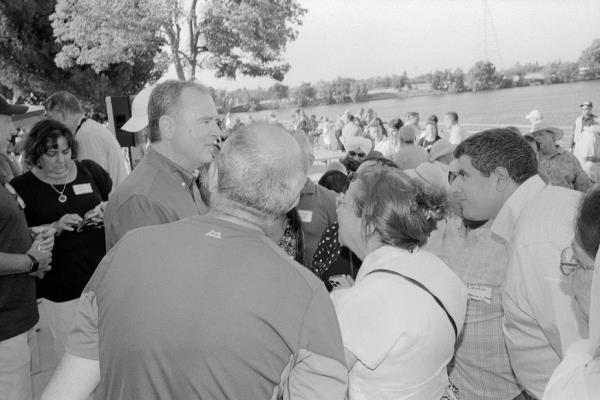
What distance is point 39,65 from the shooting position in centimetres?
2236

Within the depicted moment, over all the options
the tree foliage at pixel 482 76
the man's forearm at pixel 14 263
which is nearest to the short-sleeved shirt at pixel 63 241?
the man's forearm at pixel 14 263

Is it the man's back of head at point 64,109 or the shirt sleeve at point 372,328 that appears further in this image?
the man's back of head at point 64,109

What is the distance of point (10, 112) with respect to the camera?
287 cm

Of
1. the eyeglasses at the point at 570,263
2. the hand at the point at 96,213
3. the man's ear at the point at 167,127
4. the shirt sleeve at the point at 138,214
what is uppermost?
the man's ear at the point at 167,127

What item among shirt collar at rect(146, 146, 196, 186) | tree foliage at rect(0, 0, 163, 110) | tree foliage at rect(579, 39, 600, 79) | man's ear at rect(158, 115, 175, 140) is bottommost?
shirt collar at rect(146, 146, 196, 186)

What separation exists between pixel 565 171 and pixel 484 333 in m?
2.70

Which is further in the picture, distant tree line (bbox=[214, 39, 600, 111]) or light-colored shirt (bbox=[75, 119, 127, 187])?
distant tree line (bbox=[214, 39, 600, 111])

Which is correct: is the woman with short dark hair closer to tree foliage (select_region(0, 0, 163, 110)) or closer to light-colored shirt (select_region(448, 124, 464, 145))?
light-colored shirt (select_region(448, 124, 464, 145))

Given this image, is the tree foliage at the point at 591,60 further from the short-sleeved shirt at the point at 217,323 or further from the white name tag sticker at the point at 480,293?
the short-sleeved shirt at the point at 217,323

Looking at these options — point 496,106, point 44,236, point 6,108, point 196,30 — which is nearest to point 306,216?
point 44,236

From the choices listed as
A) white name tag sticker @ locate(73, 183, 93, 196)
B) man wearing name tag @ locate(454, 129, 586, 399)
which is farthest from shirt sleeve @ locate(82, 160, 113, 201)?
man wearing name tag @ locate(454, 129, 586, 399)

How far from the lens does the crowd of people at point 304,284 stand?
109cm

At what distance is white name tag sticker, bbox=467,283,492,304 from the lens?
1995 millimetres

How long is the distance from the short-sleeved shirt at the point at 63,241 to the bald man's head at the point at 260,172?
2.21 metres
